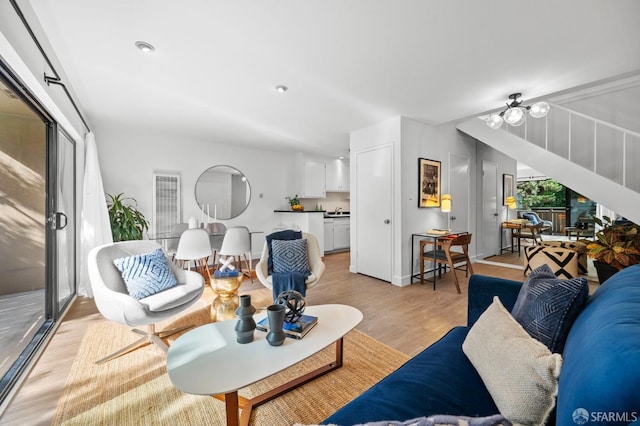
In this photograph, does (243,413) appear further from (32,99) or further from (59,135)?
(59,135)

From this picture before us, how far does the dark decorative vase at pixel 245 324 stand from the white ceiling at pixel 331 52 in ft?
6.11

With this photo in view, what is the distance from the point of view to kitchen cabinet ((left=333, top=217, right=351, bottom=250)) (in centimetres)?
646

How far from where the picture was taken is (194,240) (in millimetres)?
3586

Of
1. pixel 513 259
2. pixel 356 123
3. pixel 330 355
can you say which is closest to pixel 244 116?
pixel 356 123

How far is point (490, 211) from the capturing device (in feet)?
18.9

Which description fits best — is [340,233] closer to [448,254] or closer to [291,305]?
[448,254]

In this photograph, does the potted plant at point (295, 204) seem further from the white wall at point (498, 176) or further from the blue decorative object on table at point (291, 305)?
the blue decorative object on table at point (291, 305)

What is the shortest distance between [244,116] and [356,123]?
1.65m

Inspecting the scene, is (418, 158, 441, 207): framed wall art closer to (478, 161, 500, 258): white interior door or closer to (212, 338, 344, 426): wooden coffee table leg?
(478, 161, 500, 258): white interior door

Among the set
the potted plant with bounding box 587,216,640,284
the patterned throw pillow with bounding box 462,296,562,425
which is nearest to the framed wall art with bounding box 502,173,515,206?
the potted plant with bounding box 587,216,640,284

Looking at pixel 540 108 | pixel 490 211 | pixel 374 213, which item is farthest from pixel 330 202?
pixel 540 108

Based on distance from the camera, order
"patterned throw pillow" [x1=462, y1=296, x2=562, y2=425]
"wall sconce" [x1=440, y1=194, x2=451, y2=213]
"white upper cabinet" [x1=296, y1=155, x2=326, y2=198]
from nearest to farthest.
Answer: "patterned throw pillow" [x1=462, y1=296, x2=562, y2=425]
"wall sconce" [x1=440, y1=194, x2=451, y2=213]
"white upper cabinet" [x1=296, y1=155, x2=326, y2=198]

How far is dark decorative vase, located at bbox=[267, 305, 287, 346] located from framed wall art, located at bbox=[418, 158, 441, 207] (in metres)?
3.31
